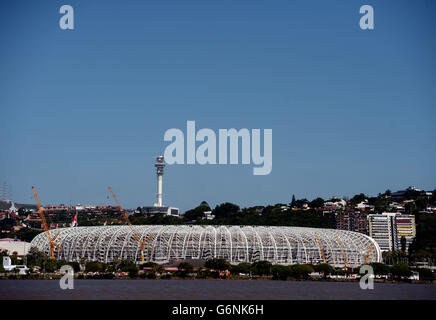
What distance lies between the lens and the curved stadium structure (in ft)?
370

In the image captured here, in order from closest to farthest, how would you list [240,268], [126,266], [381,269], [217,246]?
[240,268] < [126,266] < [381,269] < [217,246]

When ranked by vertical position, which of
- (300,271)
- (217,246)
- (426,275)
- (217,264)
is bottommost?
(426,275)

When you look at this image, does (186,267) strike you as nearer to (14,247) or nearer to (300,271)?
(300,271)

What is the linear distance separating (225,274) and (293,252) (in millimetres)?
21687

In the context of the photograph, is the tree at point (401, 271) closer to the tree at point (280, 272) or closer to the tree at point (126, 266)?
the tree at point (280, 272)

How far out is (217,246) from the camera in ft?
371

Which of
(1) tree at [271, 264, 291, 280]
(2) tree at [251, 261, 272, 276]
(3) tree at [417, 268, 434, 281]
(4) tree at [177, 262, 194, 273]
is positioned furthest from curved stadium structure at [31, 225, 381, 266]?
(3) tree at [417, 268, 434, 281]

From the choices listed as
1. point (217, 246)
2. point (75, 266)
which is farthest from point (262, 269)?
point (75, 266)

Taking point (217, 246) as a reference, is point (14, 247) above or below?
below

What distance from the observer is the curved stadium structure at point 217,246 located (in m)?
113

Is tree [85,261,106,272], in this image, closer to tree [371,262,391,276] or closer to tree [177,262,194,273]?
tree [177,262,194,273]

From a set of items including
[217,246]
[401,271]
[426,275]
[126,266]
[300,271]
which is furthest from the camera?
[217,246]
